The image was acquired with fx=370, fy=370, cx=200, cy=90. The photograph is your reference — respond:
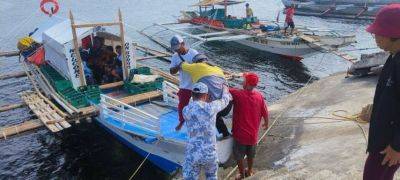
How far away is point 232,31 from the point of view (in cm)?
2858

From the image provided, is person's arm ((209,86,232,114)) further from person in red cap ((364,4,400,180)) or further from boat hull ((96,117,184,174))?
person in red cap ((364,4,400,180))

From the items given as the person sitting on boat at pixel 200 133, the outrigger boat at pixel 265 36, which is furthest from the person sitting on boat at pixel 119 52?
the outrigger boat at pixel 265 36

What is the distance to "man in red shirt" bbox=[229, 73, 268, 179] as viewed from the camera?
6623 millimetres

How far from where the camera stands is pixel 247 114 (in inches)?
263

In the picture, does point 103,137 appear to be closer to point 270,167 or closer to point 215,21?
point 270,167

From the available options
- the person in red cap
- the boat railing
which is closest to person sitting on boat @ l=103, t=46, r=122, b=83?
the boat railing

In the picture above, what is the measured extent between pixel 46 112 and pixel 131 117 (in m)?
2.86

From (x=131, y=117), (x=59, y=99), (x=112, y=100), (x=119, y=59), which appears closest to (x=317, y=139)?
(x=131, y=117)

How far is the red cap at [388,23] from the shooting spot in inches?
128

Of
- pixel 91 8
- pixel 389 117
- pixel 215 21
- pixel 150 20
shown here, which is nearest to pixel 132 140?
pixel 389 117

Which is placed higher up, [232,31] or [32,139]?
[232,31]

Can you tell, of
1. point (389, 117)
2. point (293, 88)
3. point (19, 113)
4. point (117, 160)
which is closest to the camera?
point (389, 117)

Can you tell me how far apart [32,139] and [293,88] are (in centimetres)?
1307

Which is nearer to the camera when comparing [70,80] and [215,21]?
[70,80]
